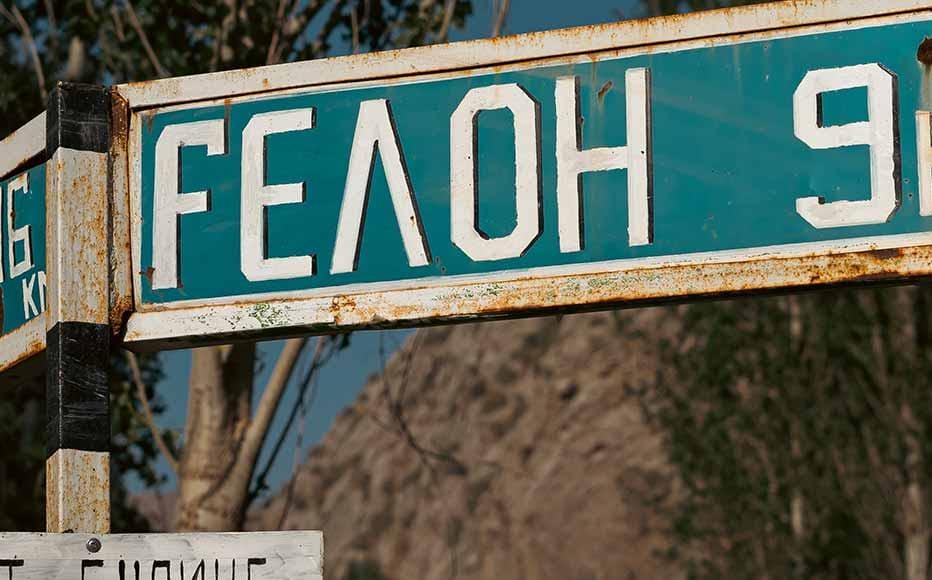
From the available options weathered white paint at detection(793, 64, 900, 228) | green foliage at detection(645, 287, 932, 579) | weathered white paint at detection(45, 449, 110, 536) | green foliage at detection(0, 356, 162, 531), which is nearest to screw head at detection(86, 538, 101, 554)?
weathered white paint at detection(45, 449, 110, 536)

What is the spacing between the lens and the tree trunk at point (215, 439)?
6430 millimetres

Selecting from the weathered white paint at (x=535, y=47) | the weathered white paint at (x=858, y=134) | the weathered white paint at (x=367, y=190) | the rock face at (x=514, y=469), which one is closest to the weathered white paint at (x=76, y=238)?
the weathered white paint at (x=535, y=47)

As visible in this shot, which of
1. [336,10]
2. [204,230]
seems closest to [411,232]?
[204,230]

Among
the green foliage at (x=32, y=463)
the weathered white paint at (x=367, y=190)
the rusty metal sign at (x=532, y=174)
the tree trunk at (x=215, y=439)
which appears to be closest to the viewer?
the rusty metal sign at (x=532, y=174)

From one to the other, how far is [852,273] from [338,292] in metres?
0.68

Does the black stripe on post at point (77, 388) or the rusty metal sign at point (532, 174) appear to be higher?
the rusty metal sign at point (532, 174)

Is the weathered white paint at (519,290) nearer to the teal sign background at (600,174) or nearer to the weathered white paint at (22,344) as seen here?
the teal sign background at (600,174)

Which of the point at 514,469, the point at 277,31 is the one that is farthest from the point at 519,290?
the point at 514,469

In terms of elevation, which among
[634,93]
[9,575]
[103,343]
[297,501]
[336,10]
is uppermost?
[336,10]

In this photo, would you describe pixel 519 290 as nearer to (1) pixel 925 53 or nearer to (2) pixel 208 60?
(1) pixel 925 53

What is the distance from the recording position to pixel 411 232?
2.23 meters

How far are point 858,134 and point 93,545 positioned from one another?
1.09 metres

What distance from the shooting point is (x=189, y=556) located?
6.61 feet

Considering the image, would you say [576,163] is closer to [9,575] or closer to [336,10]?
[9,575]
